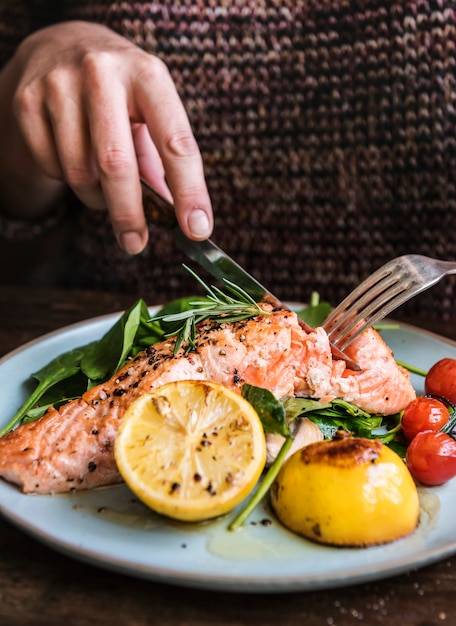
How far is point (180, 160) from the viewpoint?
1641 mm

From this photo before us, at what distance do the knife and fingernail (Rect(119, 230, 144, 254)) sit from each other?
0.08m

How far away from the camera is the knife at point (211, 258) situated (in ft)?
5.10

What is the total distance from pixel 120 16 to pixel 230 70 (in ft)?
1.32

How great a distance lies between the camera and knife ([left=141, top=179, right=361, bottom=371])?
1555mm

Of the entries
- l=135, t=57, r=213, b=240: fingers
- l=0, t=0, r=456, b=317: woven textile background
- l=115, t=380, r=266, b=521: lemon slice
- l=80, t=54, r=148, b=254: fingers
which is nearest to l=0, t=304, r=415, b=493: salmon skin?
l=115, t=380, r=266, b=521: lemon slice

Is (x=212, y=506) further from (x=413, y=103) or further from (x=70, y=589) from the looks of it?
(x=413, y=103)

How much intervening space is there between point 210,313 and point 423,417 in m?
0.47

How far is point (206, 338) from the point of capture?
1419mm

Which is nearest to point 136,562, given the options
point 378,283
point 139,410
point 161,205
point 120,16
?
point 139,410

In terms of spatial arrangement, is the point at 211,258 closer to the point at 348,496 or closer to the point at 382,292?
the point at 382,292

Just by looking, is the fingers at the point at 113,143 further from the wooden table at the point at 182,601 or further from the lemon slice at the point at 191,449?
the wooden table at the point at 182,601

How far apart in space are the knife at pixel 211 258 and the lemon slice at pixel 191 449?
0.42m

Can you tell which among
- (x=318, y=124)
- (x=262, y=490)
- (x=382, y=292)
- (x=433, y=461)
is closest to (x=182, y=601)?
(x=262, y=490)

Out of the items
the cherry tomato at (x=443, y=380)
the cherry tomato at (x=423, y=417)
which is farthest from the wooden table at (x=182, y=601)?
the cherry tomato at (x=443, y=380)
